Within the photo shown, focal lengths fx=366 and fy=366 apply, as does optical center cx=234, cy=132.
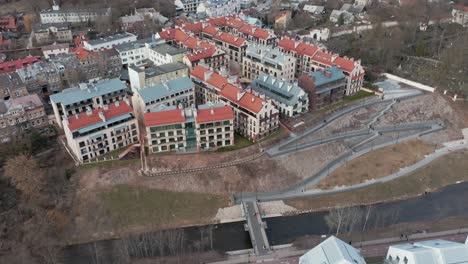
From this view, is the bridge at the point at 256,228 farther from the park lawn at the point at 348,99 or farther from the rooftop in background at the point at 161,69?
the rooftop in background at the point at 161,69

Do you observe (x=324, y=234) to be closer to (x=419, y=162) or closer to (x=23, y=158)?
(x=419, y=162)

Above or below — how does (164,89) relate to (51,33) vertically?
below

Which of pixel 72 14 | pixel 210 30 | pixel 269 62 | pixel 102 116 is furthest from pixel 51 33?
pixel 269 62

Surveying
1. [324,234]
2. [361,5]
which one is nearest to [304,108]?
[324,234]

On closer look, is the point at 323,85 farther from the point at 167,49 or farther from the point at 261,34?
the point at 167,49

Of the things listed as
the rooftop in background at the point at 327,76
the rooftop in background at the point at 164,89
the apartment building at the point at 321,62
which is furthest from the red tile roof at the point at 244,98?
the apartment building at the point at 321,62

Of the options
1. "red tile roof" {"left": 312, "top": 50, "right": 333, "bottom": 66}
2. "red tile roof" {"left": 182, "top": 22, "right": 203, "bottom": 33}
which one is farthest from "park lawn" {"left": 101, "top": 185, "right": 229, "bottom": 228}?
"red tile roof" {"left": 182, "top": 22, "right": 203, "bottom": 33}
